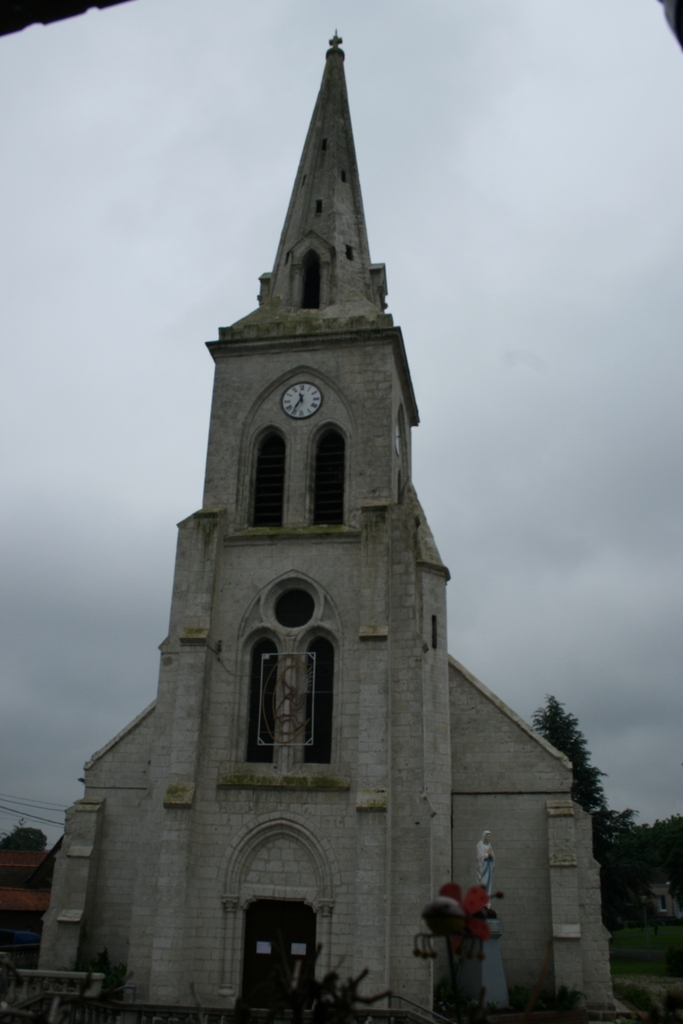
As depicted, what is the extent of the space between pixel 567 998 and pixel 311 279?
20411mm

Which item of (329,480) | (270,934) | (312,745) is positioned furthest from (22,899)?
(329,480)

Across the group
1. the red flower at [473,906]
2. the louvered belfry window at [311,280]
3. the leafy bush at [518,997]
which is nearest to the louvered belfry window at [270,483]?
the louvered belfry window at [311,280]

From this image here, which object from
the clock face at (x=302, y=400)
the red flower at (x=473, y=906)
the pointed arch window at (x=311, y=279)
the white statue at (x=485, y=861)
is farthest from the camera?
the pointed arch window at (x=311, y=279)

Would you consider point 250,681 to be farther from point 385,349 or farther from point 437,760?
point 385,349

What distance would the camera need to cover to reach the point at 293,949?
57.4ft

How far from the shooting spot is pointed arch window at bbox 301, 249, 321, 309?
2498 centimetres

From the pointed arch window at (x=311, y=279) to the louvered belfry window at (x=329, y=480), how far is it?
5.10 meters

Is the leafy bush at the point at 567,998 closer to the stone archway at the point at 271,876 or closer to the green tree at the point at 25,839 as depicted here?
the stone archway at the point at 271,876

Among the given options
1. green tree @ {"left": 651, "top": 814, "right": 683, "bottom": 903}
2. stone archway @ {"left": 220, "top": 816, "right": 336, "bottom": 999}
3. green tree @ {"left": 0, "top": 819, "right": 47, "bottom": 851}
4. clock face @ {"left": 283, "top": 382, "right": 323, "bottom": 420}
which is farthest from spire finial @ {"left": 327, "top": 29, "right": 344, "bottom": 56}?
green tree @ {"left": 0, "top": 819, "right": 47, "bottom": 851}

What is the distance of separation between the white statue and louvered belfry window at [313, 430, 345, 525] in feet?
28.6

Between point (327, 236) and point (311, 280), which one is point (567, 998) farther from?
point (327, 236)

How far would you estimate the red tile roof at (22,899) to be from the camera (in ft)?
106

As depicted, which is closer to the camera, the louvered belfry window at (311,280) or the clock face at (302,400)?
the clock face at (302,400)

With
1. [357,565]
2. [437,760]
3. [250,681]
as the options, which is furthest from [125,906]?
[357,565]
